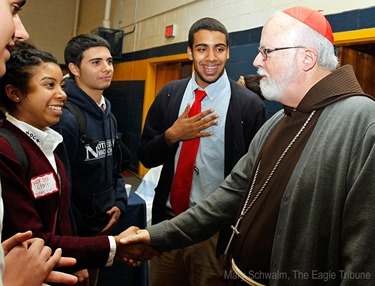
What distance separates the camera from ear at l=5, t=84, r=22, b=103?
1538 millimetres

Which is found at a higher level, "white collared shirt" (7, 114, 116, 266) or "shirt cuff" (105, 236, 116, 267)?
"white collared shirt" (7, 114, 116, 266)

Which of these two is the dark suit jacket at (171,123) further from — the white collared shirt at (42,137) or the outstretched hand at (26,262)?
the outstretched hand at (26,262)

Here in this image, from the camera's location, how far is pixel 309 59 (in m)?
1.44

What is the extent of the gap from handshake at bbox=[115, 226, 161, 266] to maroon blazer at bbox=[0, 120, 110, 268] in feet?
0.42

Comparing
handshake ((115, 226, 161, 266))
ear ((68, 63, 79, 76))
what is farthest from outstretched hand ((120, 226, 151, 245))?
ear ((68, 63, 79, 76))

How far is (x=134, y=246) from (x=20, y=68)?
107cm

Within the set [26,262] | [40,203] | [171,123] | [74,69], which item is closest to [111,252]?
[40,203]

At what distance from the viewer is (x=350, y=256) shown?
1055 millimetres

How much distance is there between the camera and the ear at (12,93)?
1538mm

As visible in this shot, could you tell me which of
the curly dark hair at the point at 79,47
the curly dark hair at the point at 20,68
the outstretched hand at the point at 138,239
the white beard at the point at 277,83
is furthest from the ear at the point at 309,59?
the curly dark hair at the point at 79,47

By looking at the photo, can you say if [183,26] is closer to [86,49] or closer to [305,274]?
[86,49]

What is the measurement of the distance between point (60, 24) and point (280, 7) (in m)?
8.24

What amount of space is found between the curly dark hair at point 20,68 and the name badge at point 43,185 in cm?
40

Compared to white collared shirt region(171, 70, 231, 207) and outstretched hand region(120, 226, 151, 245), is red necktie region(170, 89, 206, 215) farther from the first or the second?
outstretched hand region(120, 226, 151, 245)
